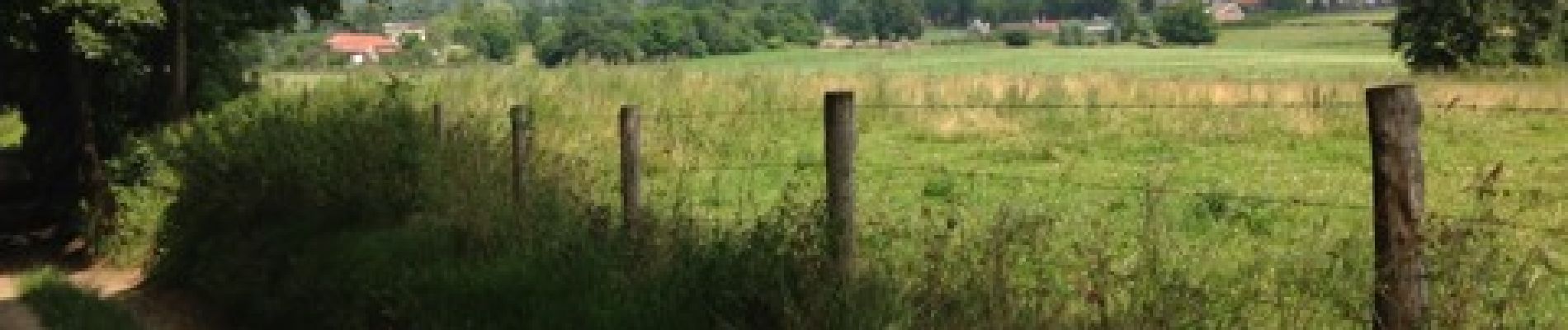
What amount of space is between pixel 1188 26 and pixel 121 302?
270 ft

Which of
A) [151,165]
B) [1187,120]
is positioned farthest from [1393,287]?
[151,165]

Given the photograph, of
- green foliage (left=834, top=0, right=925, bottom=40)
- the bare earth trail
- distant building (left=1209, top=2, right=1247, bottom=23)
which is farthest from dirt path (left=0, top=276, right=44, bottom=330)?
distant building (left=1209, top=2, right=1247, bottom=23)

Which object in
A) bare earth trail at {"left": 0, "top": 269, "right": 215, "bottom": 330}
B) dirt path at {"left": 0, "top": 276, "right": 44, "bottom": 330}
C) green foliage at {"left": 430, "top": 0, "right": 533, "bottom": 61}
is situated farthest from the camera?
green foliage at {"left": 430, "top": 0, "right": 533, "bottom": 61}

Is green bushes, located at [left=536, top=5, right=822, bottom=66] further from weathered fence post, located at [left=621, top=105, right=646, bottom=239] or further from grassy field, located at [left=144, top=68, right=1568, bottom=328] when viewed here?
weathered fence post, located at [left=621, top=105, right=646, bottom=239]

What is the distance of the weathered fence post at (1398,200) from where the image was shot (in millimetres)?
3861

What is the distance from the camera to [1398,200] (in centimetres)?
391

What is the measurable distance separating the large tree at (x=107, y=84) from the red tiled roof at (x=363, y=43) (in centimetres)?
7651

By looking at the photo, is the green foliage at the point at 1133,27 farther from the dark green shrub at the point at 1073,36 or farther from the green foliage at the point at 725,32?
the green foliage at the point at 725,32

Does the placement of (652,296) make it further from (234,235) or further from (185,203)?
(185,203)

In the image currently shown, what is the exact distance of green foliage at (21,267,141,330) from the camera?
40.1 ft

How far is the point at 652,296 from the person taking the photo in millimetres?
6316

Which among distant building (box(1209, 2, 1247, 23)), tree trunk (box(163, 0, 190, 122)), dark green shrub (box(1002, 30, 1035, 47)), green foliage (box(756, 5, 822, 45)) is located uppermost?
distant building (box(1209, 2, 1247, 23))

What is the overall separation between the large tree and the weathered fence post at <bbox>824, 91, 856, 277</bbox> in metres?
13.9

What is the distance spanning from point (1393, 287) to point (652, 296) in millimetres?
3317
